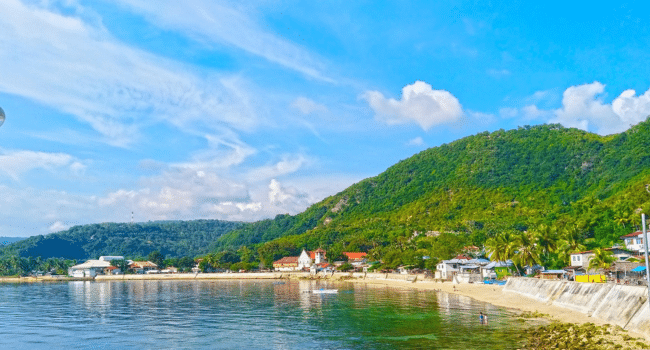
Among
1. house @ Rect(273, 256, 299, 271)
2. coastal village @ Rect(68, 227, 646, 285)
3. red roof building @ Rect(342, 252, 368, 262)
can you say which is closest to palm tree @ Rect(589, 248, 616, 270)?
coastal village @ Rect(68, 227, 646, 285)

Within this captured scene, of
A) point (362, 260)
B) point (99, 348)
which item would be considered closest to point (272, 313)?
point (99, 348)

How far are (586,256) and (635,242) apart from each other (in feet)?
31.3

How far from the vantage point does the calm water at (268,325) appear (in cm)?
3959

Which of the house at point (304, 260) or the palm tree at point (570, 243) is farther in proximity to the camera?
the house at point (304, 260)

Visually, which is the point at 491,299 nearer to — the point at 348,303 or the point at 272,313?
the point at 348,303

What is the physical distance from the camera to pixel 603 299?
43.5 meters

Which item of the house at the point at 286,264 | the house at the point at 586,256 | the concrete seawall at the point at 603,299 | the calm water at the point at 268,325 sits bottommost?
the house at the point at 286,264

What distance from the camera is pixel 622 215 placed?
319 ft

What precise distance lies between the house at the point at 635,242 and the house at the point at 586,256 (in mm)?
2549

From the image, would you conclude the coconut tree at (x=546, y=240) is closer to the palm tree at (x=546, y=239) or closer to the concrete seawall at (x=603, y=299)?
the palm tree at (x=546, y=239)

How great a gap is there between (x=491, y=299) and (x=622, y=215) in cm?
4695

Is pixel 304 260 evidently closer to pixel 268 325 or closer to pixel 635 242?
pixel 635 242

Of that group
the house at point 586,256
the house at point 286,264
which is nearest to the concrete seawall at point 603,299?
the house at point 586,256

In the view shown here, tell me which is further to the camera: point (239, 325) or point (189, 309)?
point (189, 309)
